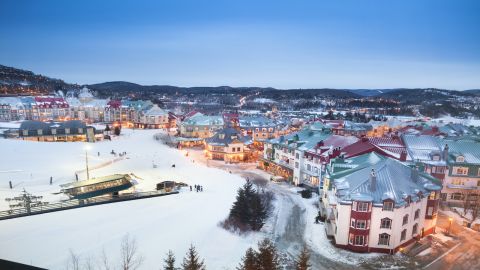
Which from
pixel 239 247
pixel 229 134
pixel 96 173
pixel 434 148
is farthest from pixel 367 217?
pixel 229 134

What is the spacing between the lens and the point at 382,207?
91.4 ft

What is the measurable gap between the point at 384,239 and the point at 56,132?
78.9 meters

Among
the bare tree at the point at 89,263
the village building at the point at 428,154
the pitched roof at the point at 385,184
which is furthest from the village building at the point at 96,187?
the village building at the point at 428,154

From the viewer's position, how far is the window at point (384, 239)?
28.5m

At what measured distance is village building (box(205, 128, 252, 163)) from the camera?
222ft

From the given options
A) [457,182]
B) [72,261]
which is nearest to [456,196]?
[457,182]

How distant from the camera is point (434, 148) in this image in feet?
139

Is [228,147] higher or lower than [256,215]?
lower

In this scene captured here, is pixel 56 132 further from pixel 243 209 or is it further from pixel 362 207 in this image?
pixel 362 207

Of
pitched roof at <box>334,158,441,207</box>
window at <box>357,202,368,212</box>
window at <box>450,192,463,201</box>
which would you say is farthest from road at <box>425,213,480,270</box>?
window at <box>450,192,463,201</box>

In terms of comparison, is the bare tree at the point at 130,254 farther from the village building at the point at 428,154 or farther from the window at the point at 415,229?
the village building at the point at 428,154

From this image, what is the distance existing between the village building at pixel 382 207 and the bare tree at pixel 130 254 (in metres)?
17.5

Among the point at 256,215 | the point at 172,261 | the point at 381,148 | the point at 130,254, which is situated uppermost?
the point at 381,148

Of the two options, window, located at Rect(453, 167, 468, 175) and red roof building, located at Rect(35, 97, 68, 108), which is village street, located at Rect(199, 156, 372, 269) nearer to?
window, located at Rect(453, 167, 468, 175)
